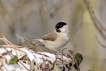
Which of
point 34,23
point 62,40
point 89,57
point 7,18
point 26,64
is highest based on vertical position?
point 34,23

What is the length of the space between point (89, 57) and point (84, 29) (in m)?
0.41

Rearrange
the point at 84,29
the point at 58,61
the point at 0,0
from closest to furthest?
the point at 58,61 < the point at 0,0 < the point at 84,29

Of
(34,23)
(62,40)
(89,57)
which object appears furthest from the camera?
(34,23)

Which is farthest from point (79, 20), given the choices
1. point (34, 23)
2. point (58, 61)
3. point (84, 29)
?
point (58, 61)

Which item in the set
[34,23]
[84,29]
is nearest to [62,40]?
[84,29]

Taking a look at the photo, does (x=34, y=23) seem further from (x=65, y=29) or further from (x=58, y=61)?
(x=58, y=61)

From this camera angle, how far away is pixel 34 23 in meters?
5.05

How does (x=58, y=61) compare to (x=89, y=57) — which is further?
(x=89, y=57)

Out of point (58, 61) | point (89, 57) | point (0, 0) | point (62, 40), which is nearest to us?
point (58, 61)

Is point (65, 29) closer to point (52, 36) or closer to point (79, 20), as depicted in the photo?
point (52, 36)

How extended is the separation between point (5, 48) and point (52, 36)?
1.13 meters

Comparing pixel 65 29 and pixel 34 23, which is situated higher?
pixel 34 23

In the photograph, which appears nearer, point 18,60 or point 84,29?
point 18,60

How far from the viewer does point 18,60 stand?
1.36 meters
